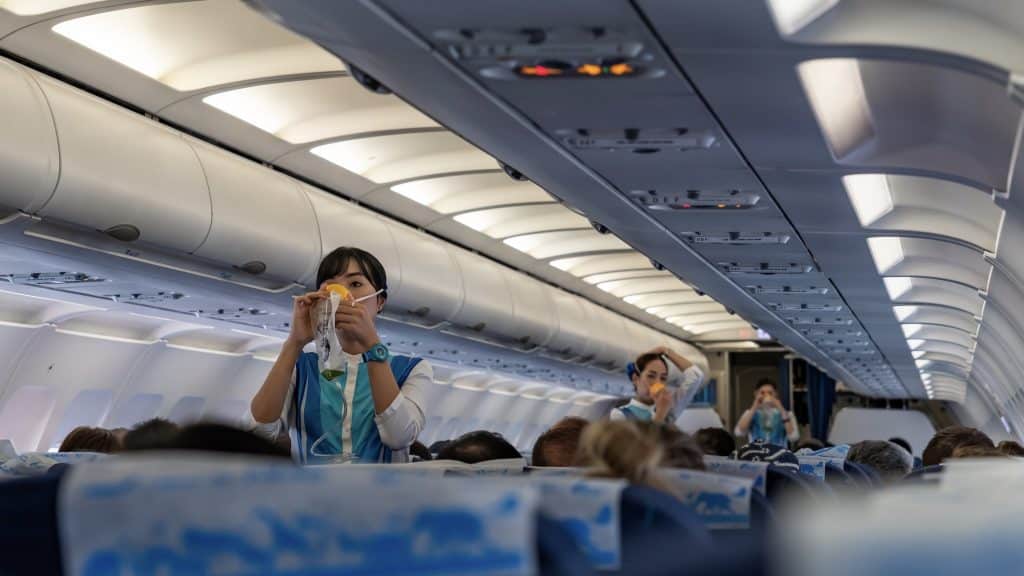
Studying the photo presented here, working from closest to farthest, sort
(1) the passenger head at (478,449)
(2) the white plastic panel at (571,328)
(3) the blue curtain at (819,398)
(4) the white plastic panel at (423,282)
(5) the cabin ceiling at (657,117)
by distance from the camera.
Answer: (5) the cabin ceiling at (657,117) → (1) the passenger head at (478,449) → (4) the white plastic panel at (423,282) → (2) the white plastic panel at (571,328) → (3) the blue curtain at (819,398)

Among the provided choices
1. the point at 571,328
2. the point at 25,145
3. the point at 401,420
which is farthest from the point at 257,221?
the point at 571,328

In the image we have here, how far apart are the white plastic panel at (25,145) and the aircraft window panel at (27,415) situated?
770cm

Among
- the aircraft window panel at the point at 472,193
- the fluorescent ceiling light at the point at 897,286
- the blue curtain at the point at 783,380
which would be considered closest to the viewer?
the aircraft window panel at the point at 472,193

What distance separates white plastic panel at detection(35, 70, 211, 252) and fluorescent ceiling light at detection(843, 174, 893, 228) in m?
4.79

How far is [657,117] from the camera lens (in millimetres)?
6398

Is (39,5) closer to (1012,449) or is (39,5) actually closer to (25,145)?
(25,145)

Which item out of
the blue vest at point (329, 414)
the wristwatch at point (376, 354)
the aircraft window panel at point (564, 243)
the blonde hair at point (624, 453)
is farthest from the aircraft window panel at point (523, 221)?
the blonde hair at point (624, 453)

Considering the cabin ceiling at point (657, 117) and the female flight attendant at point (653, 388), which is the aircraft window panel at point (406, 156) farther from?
the female flight attendant at point (653, 388)

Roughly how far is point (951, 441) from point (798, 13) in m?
3.53

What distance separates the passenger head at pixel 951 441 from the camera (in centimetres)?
721

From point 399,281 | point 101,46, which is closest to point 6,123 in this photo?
point 101,46

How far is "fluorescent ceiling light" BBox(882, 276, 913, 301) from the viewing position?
12836mm

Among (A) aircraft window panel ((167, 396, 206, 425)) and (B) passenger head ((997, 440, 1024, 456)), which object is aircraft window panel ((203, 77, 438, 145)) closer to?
(B) passenger head ((997, 440, 1024, 456))

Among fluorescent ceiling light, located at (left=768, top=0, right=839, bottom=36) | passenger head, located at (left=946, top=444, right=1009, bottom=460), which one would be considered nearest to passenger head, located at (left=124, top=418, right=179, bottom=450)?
fluorescent ceiling light, located at (left=768, top=0, right=839, bottom=36)
